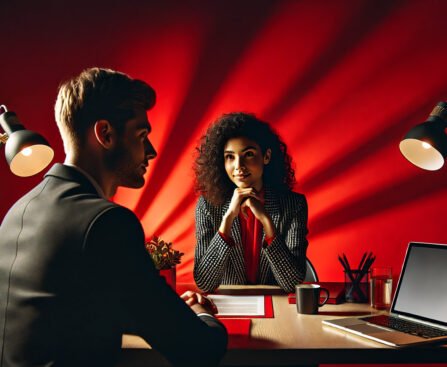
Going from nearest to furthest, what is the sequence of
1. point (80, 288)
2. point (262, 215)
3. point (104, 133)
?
1. point (80, 288)
2. point (104, 133)
3. point (262, 215)

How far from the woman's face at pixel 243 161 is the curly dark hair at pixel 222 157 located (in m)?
0.06

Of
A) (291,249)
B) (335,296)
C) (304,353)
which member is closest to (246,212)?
(291,249)

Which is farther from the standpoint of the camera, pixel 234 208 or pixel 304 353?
pixel 234 208

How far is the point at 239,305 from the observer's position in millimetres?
1581

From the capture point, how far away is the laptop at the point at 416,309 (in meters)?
1.21

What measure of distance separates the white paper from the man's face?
53 cm

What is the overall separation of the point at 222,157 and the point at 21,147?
3.80 feet

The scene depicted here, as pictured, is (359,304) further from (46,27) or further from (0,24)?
(0,24)

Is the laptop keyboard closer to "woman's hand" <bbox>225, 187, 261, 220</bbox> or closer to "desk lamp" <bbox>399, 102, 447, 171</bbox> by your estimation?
"desk lamp" <bbox>399, 102, 447, 171</bbox>

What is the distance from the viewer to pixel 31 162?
1.68 m

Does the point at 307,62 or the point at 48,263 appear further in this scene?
the point at 307,62

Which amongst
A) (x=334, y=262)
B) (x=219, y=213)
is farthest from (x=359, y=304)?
(x=334, y=262)

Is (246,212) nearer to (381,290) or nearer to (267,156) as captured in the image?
(267,156)

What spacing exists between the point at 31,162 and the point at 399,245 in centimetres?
219
